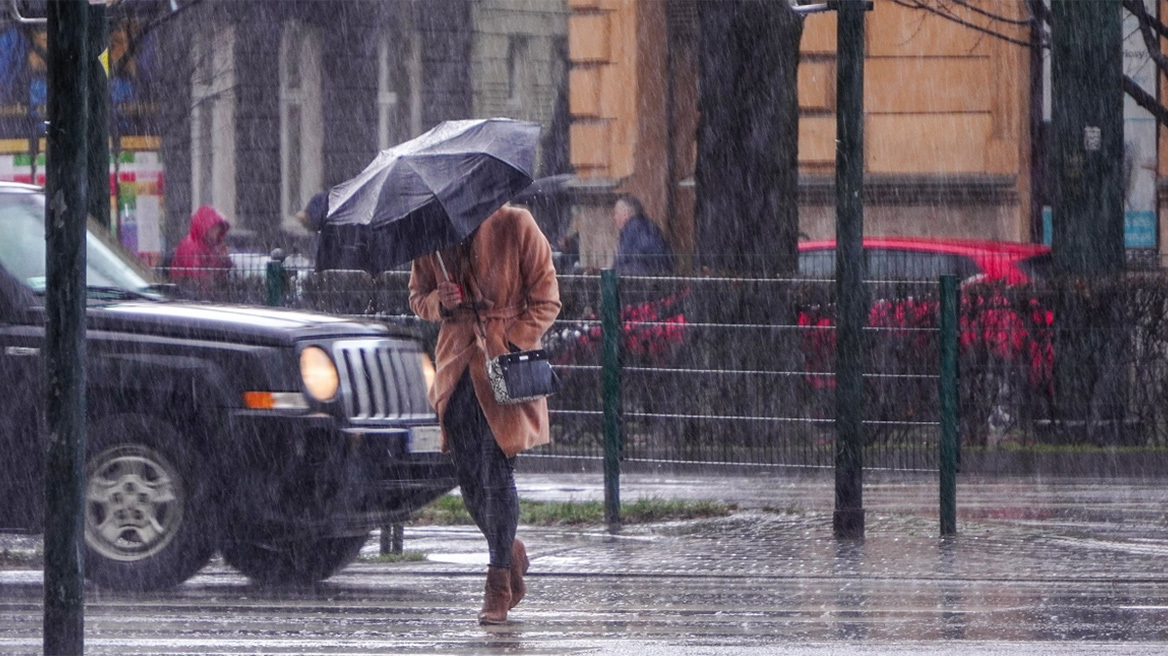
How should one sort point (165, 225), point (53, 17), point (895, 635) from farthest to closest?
point (165, 225), point (895, 635), point (53, 17)

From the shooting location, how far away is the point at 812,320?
456 inches

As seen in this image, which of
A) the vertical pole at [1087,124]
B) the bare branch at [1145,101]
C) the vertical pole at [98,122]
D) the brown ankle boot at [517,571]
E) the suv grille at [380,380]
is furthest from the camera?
the bare branch at [1145,101]

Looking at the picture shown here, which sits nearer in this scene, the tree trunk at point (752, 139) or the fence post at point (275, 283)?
the fence post at point (275, 283)

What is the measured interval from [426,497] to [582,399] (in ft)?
8.86

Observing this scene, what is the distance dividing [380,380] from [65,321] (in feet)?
12.9

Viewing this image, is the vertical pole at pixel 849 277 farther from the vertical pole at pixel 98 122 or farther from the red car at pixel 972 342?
the vertical pole at pixel 98 122

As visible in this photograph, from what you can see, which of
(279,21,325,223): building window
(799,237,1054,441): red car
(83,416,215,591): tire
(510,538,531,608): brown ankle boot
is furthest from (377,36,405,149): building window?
(510,538,531,608): brown ankle boot

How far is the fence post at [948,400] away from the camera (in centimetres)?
1111

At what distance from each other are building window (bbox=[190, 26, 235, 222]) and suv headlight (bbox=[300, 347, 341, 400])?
22.5m

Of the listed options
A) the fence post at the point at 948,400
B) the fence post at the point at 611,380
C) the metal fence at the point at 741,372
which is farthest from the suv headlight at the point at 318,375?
the fence post at the point at 948,400

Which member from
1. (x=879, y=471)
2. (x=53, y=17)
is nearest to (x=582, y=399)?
(x=879, y=471)

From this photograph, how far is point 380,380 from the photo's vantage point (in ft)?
31.2

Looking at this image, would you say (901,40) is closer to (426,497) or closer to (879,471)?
(879,471)

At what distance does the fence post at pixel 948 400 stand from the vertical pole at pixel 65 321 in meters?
6.24
